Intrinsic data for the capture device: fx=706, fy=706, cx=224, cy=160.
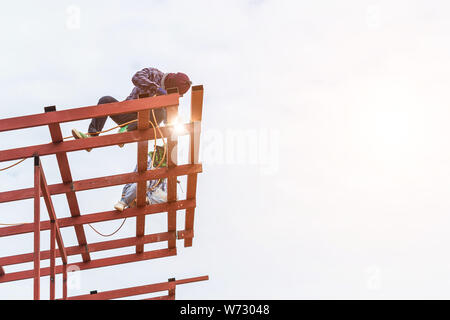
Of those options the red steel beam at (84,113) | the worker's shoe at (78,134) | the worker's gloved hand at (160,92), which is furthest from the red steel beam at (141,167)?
the worker's gloved hand at (160,92)

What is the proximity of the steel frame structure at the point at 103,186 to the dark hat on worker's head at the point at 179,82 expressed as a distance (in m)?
0.99

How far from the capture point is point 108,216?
10398 millimetres

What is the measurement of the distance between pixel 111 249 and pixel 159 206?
143 cm

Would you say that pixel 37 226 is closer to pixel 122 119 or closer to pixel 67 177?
pixel 67 177

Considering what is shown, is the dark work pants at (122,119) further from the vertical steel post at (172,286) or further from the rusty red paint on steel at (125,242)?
the vertical steel post at (172,286)

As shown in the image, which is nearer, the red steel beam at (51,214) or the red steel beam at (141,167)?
the red steel beam at (141,167)

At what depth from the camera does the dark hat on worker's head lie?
967 centimetres

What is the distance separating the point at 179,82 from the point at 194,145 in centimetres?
108

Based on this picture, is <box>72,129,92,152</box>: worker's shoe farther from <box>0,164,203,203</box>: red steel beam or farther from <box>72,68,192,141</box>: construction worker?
<box>0,164,203,203</box>: red steel beam

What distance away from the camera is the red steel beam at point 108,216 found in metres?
10.3

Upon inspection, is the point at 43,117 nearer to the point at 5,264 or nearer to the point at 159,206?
the point at 159,206

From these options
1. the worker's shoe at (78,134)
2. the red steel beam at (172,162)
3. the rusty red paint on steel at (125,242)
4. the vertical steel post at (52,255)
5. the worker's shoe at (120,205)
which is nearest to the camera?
the red steel beam at (172,162)

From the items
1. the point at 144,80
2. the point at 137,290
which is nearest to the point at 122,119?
A: the point at 144,80
